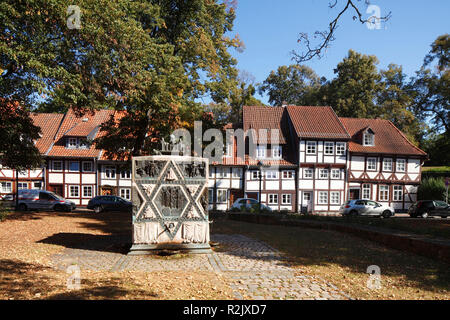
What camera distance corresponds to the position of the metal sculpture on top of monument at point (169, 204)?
8297mm

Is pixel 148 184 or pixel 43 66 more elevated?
pixel 43 66

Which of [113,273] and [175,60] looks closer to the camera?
[113,273]

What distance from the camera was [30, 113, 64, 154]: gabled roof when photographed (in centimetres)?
3099

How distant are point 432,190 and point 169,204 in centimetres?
3190

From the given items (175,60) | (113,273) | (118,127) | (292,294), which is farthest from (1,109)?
(292,294)

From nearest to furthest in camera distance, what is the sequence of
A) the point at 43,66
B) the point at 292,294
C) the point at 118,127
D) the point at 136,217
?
the point at 292,294, the point at 136,217, the point at 43,66, the point at 118,127

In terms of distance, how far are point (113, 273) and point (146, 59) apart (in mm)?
10118

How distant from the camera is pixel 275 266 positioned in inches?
283

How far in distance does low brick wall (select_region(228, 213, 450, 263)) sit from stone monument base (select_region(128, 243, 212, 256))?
18.2 feet

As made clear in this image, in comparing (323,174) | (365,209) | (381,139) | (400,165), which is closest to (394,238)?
(365,209)

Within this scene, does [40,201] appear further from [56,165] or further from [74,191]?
[56,165]

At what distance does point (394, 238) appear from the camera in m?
9.46

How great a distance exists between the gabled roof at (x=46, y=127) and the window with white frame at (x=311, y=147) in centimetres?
2539
